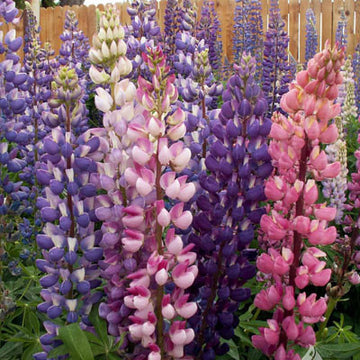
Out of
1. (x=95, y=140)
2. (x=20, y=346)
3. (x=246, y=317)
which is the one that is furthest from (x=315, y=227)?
(x=20, y=346)

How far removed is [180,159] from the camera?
2.95ft

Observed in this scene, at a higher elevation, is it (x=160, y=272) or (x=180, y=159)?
(x=180, y=159)

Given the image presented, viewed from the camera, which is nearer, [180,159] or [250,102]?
[180,159]

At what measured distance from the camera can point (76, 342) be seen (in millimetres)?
972

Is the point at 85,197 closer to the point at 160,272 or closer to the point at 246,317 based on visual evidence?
the point at 160,272

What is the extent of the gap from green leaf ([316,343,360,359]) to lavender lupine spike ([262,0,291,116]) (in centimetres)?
186

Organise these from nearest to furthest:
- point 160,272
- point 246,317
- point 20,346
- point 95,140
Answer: point 160,272
point 95,140
point 20,346
point 246,317

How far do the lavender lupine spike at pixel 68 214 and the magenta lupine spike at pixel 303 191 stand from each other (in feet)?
1.06

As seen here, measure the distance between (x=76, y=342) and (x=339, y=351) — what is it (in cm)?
57

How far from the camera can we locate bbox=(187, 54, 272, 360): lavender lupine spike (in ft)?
3.33

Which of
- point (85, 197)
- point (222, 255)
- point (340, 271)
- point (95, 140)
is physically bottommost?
point (340, 271)

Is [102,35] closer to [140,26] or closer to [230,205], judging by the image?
[230,205]

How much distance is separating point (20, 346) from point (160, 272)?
0.57 metres

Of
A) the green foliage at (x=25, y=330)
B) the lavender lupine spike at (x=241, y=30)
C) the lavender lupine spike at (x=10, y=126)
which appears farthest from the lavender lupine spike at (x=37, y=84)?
the lavender lupine spike at (x=241, y=30)
